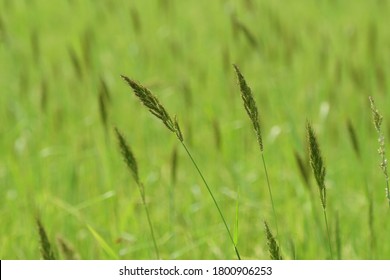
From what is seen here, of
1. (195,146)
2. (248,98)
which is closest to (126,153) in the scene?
(248,98)

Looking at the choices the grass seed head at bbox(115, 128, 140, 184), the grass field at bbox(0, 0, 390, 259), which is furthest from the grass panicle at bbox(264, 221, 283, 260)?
the grass seed head at bbox(115, 128, 140, 184)

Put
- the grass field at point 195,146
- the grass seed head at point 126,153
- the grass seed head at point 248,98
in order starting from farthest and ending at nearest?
1. the grass field at point 195,146
2. the grass seed head at point 126,153
3. the grass seed head at point 248,98

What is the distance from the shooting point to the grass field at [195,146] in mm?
1934

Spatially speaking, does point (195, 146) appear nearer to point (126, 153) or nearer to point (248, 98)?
point (126, 153)

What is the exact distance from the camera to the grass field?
1934mm

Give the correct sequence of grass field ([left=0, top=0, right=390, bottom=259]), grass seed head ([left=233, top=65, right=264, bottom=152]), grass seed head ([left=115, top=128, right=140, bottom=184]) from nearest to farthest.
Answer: grass seed head ([left=233, top=65, right=264, bottom=152]) < grass seed head ([left=115, top=128, right=140, bottom=184]) < grass field ([left=0, top=0, right=390, bottom=259])

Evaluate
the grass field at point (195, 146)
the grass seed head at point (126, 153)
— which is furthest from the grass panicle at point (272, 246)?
the grass seed head at point (126, 153)

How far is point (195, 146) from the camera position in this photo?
275 cm

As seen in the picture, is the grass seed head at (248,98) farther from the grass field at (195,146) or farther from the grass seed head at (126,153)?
the grass seed head at (126,153)

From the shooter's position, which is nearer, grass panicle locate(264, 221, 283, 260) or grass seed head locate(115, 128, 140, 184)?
grass panicle locate(264, 221, 283, 260)

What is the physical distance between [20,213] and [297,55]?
1805mm

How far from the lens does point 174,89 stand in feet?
10.0

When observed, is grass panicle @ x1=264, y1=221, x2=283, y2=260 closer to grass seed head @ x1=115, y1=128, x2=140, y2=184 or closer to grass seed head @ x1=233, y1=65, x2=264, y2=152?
grass seed head @ x1=233, y1=65, x2=264, y2=152

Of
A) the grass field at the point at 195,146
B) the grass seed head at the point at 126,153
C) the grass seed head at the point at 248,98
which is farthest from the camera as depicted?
the grass field at the point at 195,146
